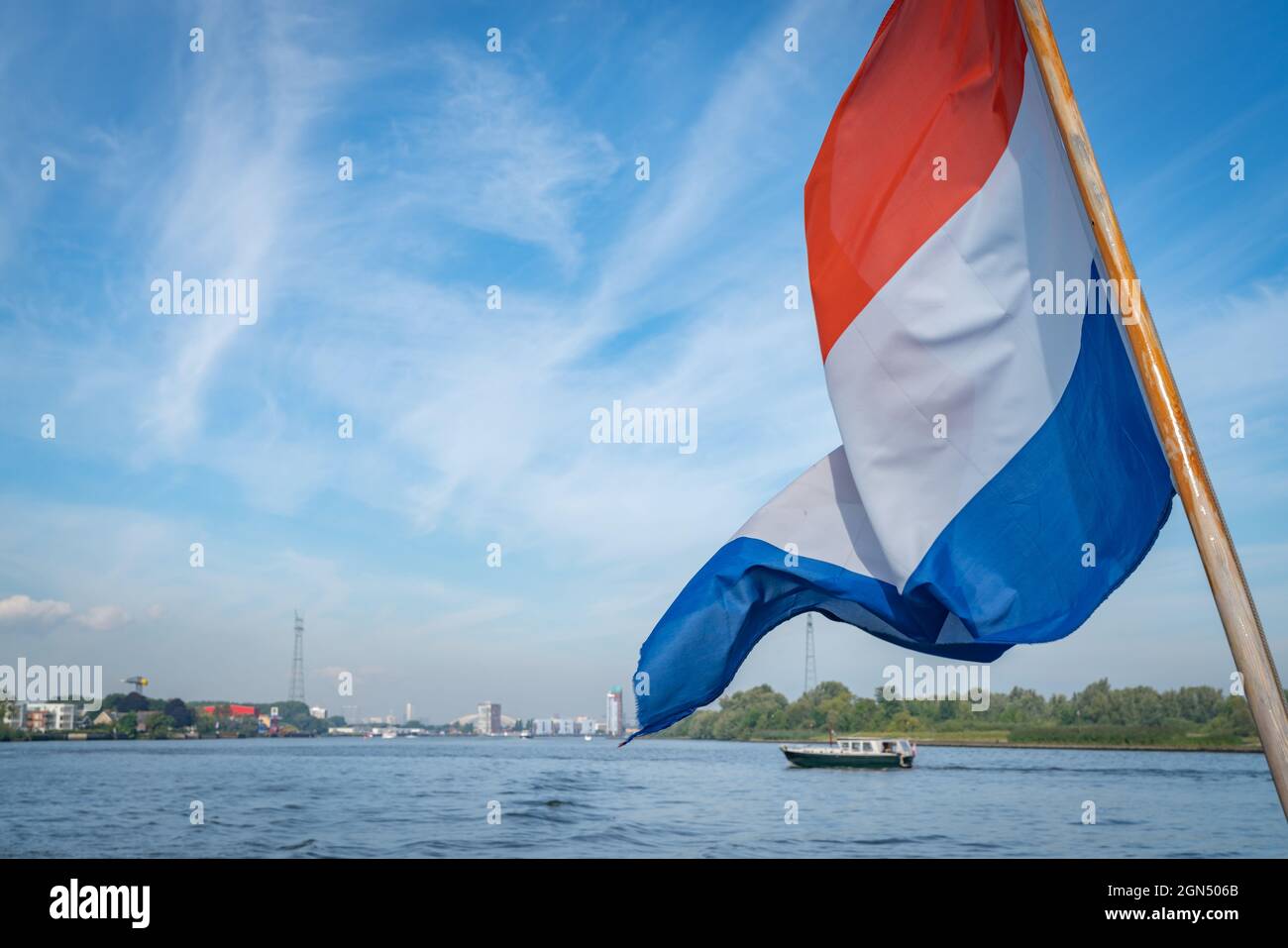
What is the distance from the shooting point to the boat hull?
268 ft

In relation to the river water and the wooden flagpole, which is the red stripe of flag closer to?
the wooden flagpole

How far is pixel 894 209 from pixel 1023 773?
86993 mm

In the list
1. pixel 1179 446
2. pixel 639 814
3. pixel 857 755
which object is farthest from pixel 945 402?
pixel 857 755

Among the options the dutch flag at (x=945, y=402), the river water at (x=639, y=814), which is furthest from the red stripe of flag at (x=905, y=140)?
the river water at (x=639, y=814)

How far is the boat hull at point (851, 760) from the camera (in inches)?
3214

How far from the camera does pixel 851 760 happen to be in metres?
81.7

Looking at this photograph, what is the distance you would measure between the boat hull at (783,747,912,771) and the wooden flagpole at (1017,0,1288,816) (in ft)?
267

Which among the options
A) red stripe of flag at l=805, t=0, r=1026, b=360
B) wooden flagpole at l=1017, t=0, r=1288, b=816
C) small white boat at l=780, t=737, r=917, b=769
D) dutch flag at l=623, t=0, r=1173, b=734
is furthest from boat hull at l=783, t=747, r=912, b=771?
wooden flagpole at l=1017, t=0, r=1288, b=816

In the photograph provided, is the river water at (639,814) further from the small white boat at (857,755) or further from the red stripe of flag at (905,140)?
the red stripe of flag at (905,140)

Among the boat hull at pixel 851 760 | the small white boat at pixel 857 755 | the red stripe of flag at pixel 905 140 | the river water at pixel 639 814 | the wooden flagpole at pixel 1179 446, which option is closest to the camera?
the wooden flagpole at pixel 1179 446

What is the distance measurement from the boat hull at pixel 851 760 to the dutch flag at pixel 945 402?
79456 mm

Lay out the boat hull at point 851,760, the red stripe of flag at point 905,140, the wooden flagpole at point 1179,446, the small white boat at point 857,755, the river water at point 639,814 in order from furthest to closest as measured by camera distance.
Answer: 1. the small white boat at point 857,755
2. the boat hull at point 851,760
3. the river water at point 639,814
4. the red stripe of flag at point 905,140
5. the wooden flagpole at point 1179,446
